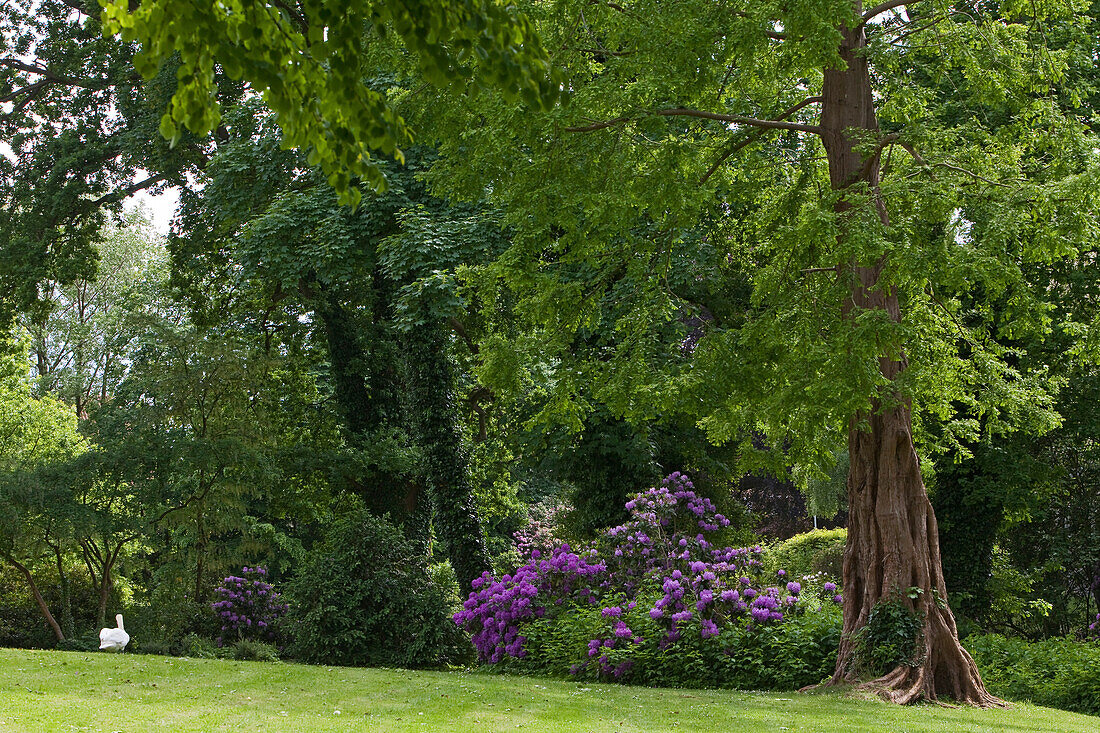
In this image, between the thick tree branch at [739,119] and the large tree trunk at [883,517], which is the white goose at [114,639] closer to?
the large tree trunk at [883,517]

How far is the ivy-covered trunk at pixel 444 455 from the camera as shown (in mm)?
16688

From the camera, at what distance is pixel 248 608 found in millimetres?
16922

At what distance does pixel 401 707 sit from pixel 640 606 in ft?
16.1

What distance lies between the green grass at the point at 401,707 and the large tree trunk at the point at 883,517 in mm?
672

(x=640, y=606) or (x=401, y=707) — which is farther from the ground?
(x=640, y=606)

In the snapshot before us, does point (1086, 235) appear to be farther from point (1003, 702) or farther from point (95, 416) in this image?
point (95, 416)

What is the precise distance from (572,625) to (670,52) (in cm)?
736

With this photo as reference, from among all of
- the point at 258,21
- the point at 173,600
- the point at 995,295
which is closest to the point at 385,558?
the point at 173,600

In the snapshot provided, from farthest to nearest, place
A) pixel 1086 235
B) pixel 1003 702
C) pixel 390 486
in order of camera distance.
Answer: pixel 390 486
pixel 1003 702
pixel 1086 235

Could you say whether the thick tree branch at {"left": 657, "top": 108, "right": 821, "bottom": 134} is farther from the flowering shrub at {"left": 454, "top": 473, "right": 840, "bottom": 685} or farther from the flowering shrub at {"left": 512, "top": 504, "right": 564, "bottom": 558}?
the flowering shrub at {"left": 512, "top": 504, "right": 564, "bottom": 558}

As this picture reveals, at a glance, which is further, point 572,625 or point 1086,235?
point 572,625

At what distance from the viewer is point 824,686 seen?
9828mm

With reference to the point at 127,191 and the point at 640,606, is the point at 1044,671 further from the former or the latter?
the point at 127,191

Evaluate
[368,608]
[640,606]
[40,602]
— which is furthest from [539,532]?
[640,606]
